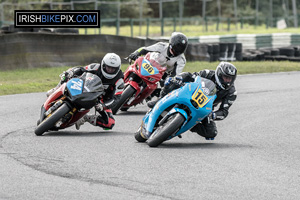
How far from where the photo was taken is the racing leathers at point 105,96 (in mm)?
9360

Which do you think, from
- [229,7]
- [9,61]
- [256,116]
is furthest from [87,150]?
[229,7]

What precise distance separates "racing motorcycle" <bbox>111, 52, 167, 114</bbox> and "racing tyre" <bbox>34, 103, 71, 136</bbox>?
2680 millimetres

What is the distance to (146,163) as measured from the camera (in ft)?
23.0

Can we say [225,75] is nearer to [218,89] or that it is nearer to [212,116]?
[218,89]

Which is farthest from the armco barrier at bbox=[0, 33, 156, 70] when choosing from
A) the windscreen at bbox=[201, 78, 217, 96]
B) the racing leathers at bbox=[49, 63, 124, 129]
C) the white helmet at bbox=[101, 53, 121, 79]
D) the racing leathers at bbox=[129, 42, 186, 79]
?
the windscreen at bbox=[201, 78, 217, 96]

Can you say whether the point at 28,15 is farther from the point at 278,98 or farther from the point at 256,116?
the point at 256,116

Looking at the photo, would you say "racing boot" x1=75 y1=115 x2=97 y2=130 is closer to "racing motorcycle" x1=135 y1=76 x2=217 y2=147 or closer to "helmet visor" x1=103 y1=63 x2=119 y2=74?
"helmet visor" x1=103 y1=63 x2=119 y2=74

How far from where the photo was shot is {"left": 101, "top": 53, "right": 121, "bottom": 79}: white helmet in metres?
9.36

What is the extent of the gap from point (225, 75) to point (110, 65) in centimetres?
178

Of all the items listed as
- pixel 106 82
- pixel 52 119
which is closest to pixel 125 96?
pixel 106 82

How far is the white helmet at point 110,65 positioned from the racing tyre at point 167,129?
1705 millimetres

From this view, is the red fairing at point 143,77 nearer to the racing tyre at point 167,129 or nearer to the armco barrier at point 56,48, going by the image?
the racing tyre at point 167,129

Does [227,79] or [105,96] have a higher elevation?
[227,79]

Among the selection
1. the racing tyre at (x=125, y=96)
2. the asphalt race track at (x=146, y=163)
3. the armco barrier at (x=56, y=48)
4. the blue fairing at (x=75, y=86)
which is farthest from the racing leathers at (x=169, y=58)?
the armco barrier at (x=56, y=48)
